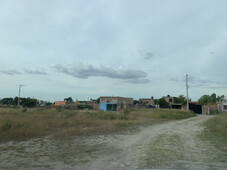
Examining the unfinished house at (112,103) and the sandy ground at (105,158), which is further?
the unfinished house at (112,103)

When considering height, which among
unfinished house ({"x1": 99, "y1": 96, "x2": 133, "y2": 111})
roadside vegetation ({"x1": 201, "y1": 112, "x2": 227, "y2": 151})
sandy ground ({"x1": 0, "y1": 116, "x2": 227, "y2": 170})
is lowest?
sandy ground ({"x1": 0, "y1": 116, "x2": 227, "y2": 170})

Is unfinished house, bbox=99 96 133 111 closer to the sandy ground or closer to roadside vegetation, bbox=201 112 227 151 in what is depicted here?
roadside vegetation, bbox=201 112 227 151

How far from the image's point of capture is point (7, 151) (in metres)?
8.27

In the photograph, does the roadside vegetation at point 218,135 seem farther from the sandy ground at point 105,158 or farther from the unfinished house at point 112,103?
the unfinished house at point 112,103

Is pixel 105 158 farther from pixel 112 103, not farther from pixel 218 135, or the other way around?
pixel 112 103

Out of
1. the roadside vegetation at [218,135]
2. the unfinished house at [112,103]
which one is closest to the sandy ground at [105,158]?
the roadside vegetation at [218,135]

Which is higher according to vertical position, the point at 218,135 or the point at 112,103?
the point at 112,103

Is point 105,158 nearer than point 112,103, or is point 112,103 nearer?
point 105,158

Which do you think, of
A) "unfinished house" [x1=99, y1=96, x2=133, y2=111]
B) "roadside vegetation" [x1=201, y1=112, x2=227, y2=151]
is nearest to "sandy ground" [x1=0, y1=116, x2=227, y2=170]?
"roadside vegetation" [x1=201, y1=112, x2=227, y2=151]

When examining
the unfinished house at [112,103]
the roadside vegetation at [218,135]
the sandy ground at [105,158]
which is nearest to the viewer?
the sandy ground at [105,158]

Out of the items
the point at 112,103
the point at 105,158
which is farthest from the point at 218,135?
the point at 112,103

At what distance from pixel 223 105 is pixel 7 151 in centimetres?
5750

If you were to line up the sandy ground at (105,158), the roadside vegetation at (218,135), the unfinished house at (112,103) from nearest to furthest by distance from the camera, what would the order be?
the sandy ground at (105,158), the roadside vegetation at (218,135), the unfinished house at (112,103)

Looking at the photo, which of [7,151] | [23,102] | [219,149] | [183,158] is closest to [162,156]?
[183,158]
